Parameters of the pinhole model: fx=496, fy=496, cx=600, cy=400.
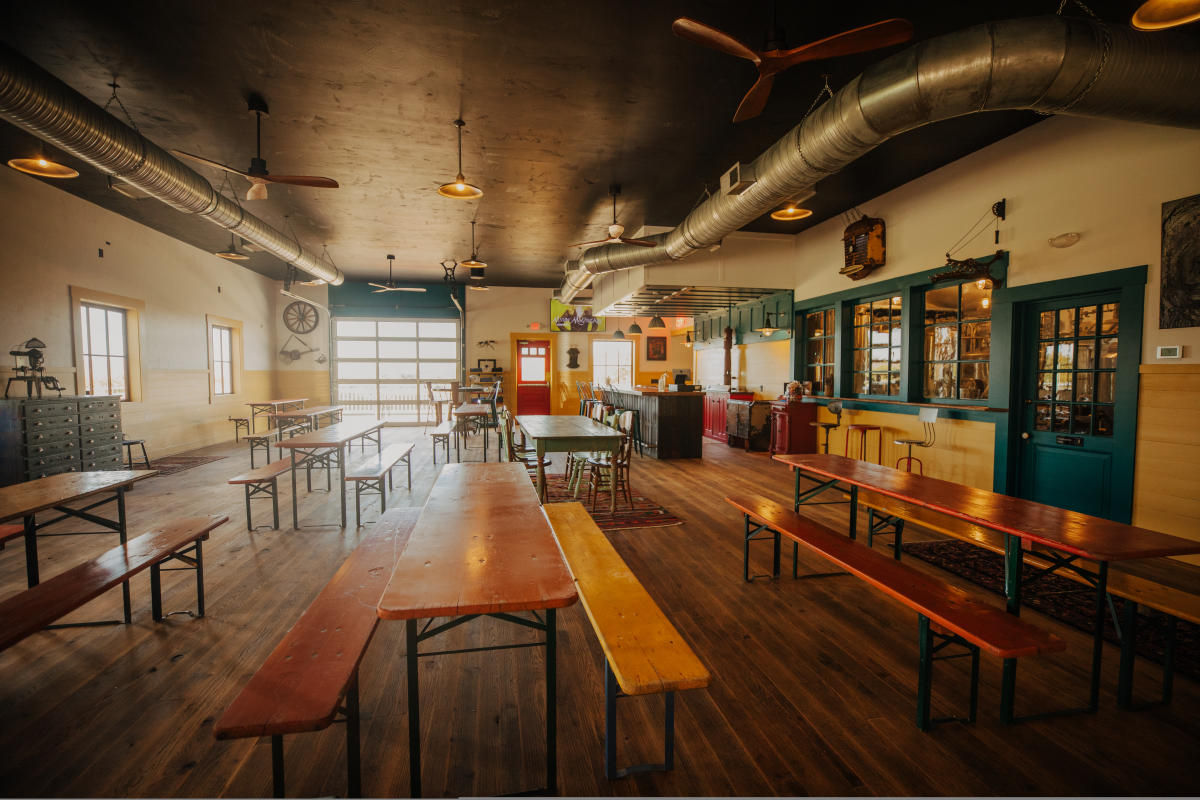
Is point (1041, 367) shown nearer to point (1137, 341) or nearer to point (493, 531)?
point (1137, 341)

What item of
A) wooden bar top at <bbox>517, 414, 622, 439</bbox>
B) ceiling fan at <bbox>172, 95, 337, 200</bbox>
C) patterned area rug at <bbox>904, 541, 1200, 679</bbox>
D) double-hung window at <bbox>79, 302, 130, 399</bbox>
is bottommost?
patterned area rug at <bbox>904, 541, 1200, 679</bbox>

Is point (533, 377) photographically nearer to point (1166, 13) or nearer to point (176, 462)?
point (176, 462)

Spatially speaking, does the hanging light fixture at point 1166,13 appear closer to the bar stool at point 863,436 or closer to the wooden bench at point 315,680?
the wooden bench at point 315,680

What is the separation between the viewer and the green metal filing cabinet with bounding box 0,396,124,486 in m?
5.27

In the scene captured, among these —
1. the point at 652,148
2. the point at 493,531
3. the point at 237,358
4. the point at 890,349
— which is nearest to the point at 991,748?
the point at 493,531

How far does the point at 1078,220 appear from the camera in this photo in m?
4.35

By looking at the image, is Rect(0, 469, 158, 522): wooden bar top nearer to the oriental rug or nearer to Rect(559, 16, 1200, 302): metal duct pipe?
the oriental rug

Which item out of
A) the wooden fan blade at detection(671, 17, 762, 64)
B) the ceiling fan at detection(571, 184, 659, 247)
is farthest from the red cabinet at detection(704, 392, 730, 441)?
the wooden fan blade at detection(671, 17, 762, 64)

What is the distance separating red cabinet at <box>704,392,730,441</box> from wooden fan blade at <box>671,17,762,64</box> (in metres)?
7.57

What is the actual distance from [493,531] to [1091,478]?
5233mm

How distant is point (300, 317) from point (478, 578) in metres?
13.6

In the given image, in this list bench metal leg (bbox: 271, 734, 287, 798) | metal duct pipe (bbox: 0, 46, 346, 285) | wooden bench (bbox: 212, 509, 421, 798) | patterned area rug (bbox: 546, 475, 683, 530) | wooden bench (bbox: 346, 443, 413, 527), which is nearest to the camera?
wooden bench (bbox: 212, 509, 421, 798)

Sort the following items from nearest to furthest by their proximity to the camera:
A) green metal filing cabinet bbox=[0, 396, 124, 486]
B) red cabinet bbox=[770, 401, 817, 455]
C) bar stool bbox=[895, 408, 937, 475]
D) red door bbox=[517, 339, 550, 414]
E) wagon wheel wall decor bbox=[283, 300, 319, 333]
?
1. green metal filing cabinet bbox=[0, 396, 124, 486]
2. bar stool bbox=[895, 408, 937, 475]
3. red cabinet bbox=[770, 401, 817, 455]
4. wagon wheel wall decor bbox=[283, 300, 319, 333]
5. red door bbox=[517, 339, 550, 414]

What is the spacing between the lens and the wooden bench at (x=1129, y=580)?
6.77 feet
